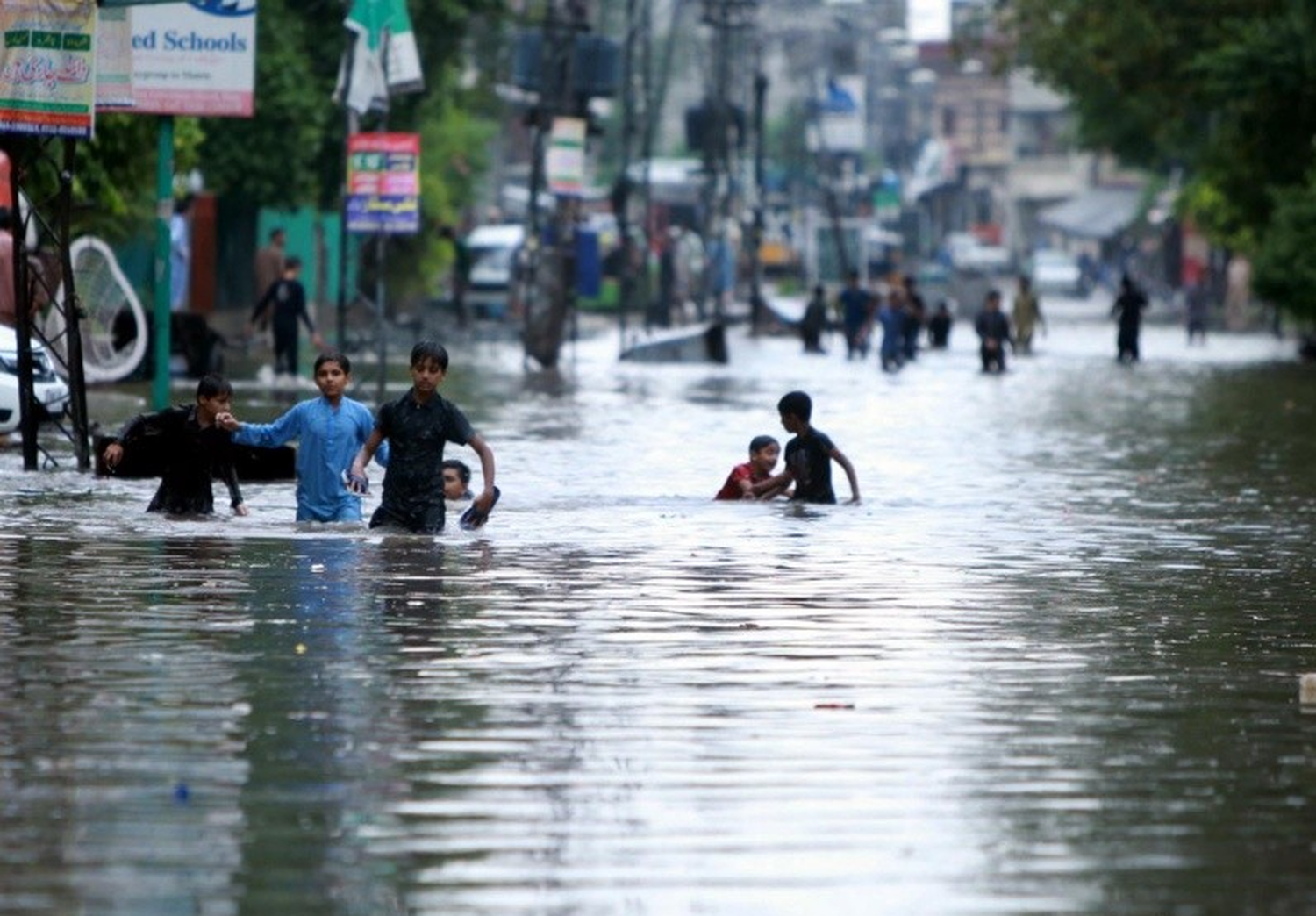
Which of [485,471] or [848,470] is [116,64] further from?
[485,471]

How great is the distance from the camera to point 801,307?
84.6 metres

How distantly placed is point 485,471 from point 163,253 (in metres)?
8.64

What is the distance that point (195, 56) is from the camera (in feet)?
82.3

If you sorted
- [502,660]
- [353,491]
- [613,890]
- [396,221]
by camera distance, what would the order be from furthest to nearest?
1. [396,221]
2. [353,491]
3. [502,660]
4. [613,890]

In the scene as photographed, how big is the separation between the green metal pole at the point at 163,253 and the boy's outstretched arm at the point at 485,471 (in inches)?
326

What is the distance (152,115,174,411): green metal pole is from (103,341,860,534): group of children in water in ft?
17.9

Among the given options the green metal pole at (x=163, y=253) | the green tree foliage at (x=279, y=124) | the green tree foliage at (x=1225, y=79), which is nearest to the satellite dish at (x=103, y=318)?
the green metal pole at (x=163, y=253)

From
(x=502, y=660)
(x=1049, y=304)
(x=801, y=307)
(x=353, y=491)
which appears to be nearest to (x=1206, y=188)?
(x=801, y=307)

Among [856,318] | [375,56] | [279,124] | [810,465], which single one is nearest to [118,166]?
[375,56]

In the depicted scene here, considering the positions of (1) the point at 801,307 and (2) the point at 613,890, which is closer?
(2) the point at 613,890

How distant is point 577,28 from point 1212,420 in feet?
47.5

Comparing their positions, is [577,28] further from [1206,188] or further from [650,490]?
[1206,188]

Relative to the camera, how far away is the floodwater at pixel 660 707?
800cm

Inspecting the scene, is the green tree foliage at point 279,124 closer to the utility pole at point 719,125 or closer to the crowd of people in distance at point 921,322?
the crowd of people in distance at point 921,322
